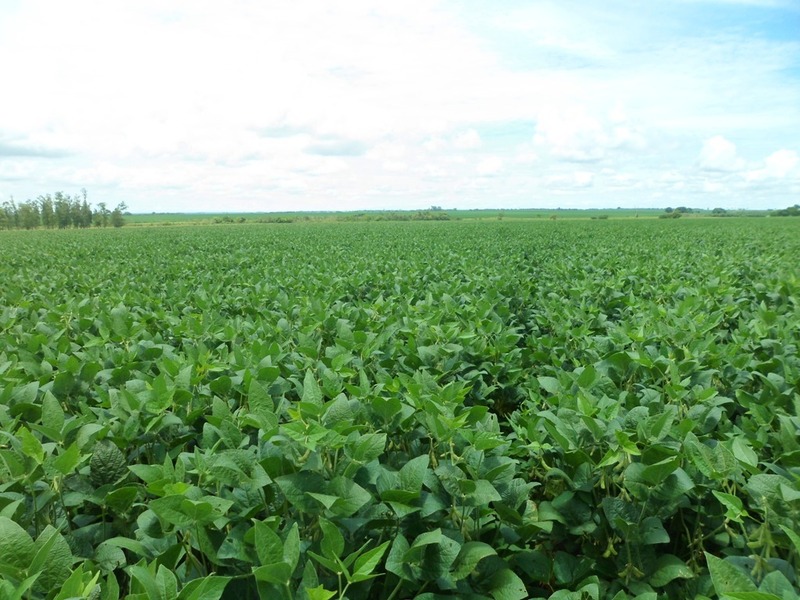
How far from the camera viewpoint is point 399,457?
2201 mm

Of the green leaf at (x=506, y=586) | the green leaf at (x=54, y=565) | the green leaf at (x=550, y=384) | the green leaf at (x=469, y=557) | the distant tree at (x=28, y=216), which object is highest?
the distant tree at (x=28, y=216)

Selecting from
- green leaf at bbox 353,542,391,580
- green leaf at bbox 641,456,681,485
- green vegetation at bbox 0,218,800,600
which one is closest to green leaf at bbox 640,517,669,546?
green vegetation at bbox 0,218,800,600

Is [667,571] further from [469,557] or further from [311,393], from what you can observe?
[311,393]

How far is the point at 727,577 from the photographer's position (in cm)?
148

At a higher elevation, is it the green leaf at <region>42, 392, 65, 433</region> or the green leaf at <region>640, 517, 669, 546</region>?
the green leaf at <region>42, 392, 65, 433</region>

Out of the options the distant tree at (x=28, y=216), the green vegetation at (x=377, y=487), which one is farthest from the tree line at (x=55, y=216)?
the green vegetation at (x=377, y=487)

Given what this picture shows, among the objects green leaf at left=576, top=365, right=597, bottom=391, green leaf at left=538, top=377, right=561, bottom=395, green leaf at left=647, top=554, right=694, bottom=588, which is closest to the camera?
green leaf at left=647, top=554, right=694, bottom=588

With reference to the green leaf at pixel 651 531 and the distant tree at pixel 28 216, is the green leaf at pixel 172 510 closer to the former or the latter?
the green leaf at pixel 651 531

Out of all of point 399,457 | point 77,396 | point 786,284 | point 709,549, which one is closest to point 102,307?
point 77,396

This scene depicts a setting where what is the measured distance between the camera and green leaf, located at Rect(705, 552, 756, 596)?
4.81 ft

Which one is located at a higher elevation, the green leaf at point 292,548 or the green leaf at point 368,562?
the green leaf at point 292,548

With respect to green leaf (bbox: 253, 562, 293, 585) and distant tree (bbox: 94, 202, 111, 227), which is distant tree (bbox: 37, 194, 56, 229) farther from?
green leaf (bbox: 253, 562, 293, 585)

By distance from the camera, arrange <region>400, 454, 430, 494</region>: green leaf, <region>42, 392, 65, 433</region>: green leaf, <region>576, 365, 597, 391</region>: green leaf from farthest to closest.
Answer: <region>576, 365, 597, 391</region>: green leaf < <region>42, 392, 65, 433</region>: green leaf < <region>400, 454, 430, 494</region>: green leaf

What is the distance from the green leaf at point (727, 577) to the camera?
1.47m
